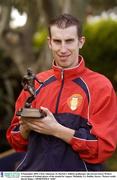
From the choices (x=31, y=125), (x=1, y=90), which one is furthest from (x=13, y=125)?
(x=1, y=90)

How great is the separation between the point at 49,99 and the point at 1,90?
5.83 m

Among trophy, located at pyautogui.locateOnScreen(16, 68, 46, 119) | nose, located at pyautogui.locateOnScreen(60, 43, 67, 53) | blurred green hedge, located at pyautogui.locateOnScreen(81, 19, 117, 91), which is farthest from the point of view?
blurred green hedge, located at pyautogui.locateOnScreen(81, 19, 117, 91)

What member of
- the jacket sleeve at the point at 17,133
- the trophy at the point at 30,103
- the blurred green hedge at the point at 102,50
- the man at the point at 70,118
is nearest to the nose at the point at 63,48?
the man at the point at 70,118

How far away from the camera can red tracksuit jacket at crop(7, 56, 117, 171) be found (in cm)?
303

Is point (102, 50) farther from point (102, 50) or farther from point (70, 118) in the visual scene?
point (70, 118)

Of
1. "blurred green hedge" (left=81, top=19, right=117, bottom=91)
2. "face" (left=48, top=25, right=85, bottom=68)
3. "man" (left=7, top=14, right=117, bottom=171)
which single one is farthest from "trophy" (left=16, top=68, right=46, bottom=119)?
"blurred green hedge" (left=81, top=19, right=117, bottom=91)

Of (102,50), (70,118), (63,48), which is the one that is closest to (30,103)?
(70,118)

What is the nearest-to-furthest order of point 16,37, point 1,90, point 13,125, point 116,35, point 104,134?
point 104,134, point 13,125, point 16,37, point 1,90, point 116,35

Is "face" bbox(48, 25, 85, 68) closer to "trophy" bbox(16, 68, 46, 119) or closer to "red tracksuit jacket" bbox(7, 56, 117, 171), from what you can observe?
"red tracksuit jacket" bbox(7, 56, 117, 171)

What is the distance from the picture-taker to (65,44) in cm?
310

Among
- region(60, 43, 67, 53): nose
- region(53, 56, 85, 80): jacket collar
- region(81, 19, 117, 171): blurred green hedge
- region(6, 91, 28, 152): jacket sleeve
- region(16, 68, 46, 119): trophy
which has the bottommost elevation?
region(81, 19, 117, 171): blurred green hedge

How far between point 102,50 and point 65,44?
274 inches

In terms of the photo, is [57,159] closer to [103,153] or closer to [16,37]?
[103,153]

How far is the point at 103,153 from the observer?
3.04 meters
